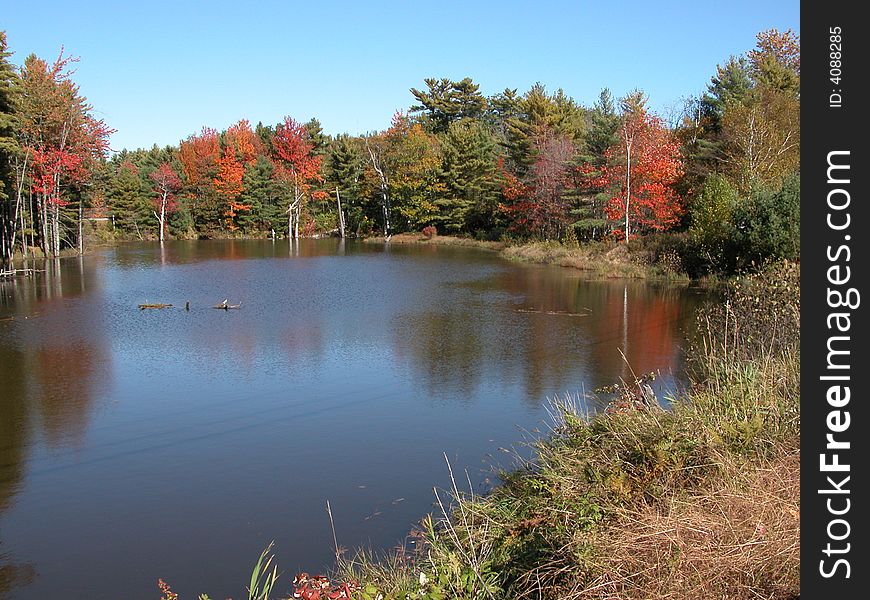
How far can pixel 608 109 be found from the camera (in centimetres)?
3114

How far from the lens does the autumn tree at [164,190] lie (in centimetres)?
4809

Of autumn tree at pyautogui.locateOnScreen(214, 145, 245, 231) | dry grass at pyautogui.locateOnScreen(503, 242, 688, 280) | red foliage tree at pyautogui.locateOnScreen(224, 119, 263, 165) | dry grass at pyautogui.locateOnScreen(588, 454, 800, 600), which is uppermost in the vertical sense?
red foliage tree at pyautogui.locateOnScreen(224, 119, 263, 165)

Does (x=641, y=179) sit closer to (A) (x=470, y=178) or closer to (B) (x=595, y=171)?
(B) (x=595, y=171)

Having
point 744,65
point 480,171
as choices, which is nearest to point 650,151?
point 744,65

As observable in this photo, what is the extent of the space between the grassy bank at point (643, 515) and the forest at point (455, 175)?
10.4 meters

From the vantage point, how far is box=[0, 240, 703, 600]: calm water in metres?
6.11

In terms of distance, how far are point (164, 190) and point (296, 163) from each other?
9.94 m

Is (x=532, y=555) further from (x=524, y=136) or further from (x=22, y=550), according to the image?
(x=524, y=136)

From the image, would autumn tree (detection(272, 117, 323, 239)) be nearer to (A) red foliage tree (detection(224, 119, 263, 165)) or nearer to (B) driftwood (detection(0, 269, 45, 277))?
(A) red foliage tree (detection(224, 119, 263, 165))

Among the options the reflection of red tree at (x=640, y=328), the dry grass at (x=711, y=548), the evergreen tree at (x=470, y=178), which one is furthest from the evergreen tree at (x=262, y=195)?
the dry grass at (x=711, y=548)

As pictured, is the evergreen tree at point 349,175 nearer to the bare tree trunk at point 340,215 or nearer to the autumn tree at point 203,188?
the bare tree trunk at point 340,215

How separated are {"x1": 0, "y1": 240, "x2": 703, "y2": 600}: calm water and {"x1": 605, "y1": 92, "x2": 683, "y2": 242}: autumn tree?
707 cm

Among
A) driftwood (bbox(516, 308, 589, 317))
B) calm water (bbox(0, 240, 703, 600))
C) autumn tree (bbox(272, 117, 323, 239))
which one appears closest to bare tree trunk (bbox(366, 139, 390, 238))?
autumn tree (bbox(272, 117, 323, 239))

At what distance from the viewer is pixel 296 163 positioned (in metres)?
53.8
